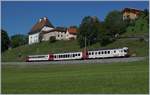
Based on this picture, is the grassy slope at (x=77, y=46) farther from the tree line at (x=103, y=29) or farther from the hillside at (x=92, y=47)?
the tree line at (x=103, y=29)

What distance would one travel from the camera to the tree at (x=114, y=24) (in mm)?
109812

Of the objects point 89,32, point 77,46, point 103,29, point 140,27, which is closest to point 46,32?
point 77,46

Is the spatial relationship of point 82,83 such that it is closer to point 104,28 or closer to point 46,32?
point 104,28

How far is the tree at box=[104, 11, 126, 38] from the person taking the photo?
109812 mm

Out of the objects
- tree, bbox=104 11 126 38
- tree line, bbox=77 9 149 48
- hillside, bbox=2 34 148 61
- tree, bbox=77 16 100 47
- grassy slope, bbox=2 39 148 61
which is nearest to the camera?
hillside, bbox=2 34 148 61

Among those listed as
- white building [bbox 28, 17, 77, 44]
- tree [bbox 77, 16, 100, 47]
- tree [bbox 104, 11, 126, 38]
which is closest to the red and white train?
tree [bbox 77, 16, 100, 47]

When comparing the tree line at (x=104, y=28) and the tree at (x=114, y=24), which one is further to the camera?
the tree at (x=114, y=24)

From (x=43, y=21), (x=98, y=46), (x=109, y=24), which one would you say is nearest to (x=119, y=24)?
(x=109, y=24)

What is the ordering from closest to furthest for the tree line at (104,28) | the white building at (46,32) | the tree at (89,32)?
the tree line at (104,28) < the tree at (89,32) < the white building at (46,32)

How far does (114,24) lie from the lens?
113 meters

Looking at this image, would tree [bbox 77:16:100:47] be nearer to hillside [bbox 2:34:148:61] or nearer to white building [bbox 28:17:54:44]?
hillside [bbox 2:34:148:61]

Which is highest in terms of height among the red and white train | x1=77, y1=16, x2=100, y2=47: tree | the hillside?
x1=77, y1=16, x2=100, y2=47: tree

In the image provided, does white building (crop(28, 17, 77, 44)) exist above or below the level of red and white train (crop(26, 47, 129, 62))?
above

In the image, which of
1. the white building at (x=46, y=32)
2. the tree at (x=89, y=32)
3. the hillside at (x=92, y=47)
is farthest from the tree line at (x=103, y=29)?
the white building at (x=46, y=32)
